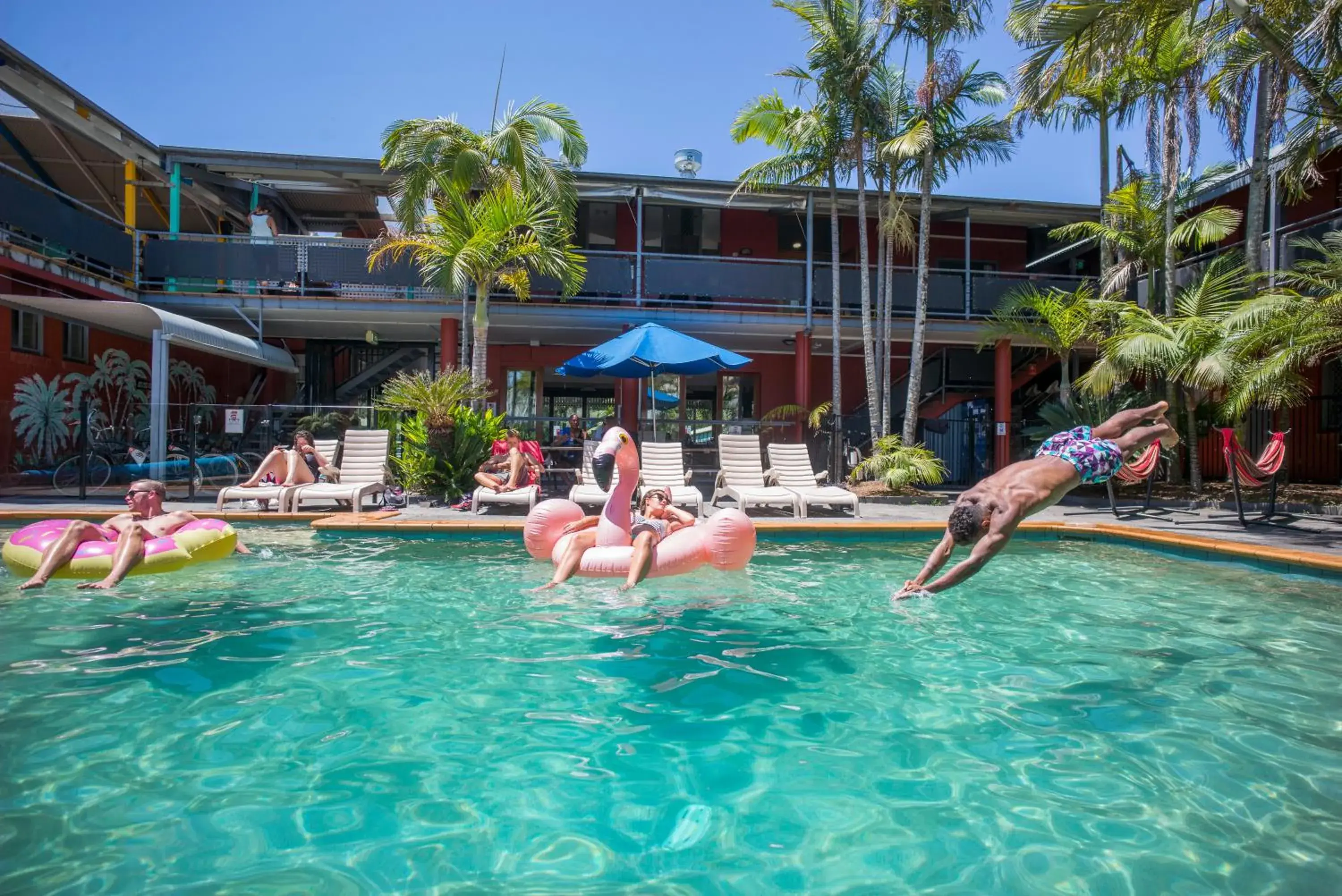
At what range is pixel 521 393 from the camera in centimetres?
1759

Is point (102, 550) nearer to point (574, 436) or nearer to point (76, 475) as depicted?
point (76, 475)

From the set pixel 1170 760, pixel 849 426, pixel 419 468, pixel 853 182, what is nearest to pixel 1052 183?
pixel 853 182

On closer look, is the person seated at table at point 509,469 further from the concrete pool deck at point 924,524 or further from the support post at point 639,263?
the support post at point 639,263

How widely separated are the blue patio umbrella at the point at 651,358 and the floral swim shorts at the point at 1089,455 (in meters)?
5.83

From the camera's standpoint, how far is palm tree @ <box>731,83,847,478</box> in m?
12.4

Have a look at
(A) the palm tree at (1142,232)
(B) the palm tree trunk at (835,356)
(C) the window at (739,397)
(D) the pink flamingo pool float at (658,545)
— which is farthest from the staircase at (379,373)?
(A) the palm tree at (1142,232)

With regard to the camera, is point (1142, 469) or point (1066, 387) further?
point (1066, 387)

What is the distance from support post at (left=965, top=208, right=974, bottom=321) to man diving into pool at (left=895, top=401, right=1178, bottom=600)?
10159 mm

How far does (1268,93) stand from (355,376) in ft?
61.0

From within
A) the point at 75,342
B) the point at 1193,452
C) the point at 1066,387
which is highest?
the point at 75,342

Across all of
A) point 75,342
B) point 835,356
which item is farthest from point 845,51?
point 75,342

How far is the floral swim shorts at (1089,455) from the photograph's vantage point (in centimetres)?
477

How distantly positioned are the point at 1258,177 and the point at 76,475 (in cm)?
1784

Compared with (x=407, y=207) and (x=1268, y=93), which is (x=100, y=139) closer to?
(x=407, y=207)
